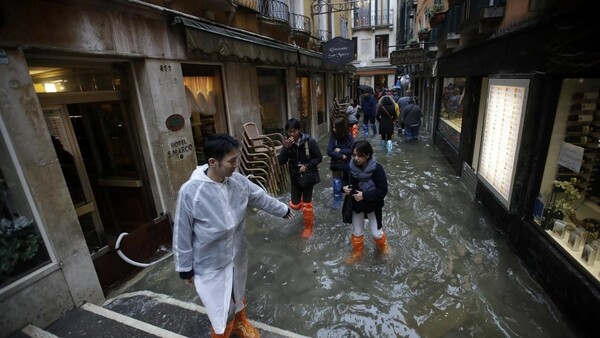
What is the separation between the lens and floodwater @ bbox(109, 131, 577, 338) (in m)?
3.24

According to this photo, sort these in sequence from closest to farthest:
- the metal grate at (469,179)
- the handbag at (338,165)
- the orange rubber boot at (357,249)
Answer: the orange rubber boot at (357,249), the handbag at (338,165), the metal grate at (469,179)

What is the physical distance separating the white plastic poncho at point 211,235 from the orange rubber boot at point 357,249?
7.10 feet

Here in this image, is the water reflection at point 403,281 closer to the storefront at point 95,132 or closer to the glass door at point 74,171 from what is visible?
the storefront at point 95,132

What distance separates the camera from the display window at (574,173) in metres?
3.45

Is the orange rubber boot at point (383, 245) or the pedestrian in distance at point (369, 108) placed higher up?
the pedestrian in distance at point (369, 108)

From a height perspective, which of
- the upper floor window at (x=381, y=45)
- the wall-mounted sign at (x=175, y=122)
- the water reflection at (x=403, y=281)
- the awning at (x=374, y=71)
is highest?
the upper floor window at (x=381, y=45)

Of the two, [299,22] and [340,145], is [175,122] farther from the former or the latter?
[299,22]

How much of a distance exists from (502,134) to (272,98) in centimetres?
693

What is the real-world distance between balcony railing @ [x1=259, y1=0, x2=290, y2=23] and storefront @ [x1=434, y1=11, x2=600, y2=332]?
19.6ft

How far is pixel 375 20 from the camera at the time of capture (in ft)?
111

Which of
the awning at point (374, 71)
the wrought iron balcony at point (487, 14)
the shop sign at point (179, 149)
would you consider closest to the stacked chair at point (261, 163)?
the shop sign at point (179, 149)

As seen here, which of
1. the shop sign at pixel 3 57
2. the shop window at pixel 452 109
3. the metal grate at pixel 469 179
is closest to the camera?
the shop sign at pixel 3 57

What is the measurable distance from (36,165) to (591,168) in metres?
6.39

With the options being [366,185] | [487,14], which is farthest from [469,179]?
[366,185]
